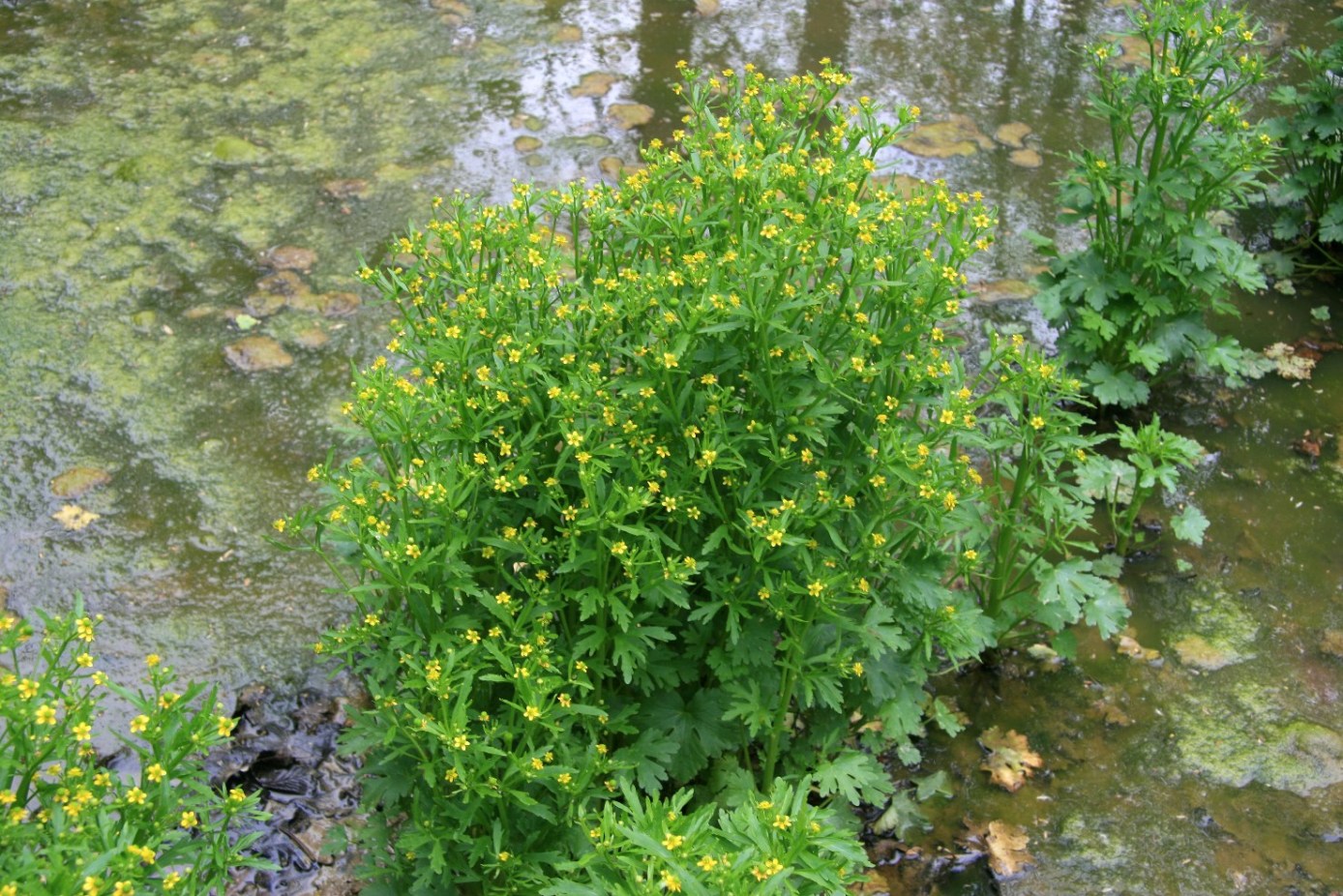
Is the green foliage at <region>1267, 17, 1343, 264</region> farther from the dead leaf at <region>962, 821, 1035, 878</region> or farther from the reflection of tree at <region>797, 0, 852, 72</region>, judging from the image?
the dead leaf at <region>962, 821, 1035, 878</region>

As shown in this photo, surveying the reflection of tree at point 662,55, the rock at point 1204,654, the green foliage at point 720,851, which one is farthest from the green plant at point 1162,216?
the green foliage at point 720,851

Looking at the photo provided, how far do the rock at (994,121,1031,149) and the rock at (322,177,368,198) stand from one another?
306cm

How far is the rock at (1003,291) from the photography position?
4836 mm

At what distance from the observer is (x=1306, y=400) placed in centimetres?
456

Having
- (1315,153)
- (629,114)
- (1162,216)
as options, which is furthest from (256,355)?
(1315,153)

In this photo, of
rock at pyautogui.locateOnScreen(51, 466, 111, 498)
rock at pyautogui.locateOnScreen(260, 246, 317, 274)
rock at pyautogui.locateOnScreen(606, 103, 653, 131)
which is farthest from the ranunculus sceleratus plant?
Result: rock at pyautogui.locateOnScreen(606, 103, 653, 131)

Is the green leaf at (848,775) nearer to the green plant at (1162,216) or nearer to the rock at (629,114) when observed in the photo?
the green plant at (1162,216)

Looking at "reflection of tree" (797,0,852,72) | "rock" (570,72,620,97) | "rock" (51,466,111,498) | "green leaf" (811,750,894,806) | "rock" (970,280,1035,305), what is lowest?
"green leaf" (811,750,894,806)

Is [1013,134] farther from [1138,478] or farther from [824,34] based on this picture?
[1138,478]

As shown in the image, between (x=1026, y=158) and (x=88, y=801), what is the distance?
194 inches

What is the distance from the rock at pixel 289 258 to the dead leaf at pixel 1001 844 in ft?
10.9

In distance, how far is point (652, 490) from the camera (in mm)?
2436

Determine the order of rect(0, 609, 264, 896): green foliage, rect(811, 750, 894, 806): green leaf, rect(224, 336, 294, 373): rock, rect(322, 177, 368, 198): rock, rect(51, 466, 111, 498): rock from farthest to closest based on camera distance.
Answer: rect(322, 177, 368, 198): rock → rect(224, 336, 294, 373): rock → rect(51, 466, 111, 498): rock → rect(811, 750, 894, 806): green leaf → rect(0, 609, 264, 896): green foliage

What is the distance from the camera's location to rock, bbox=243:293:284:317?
14.9 feet
